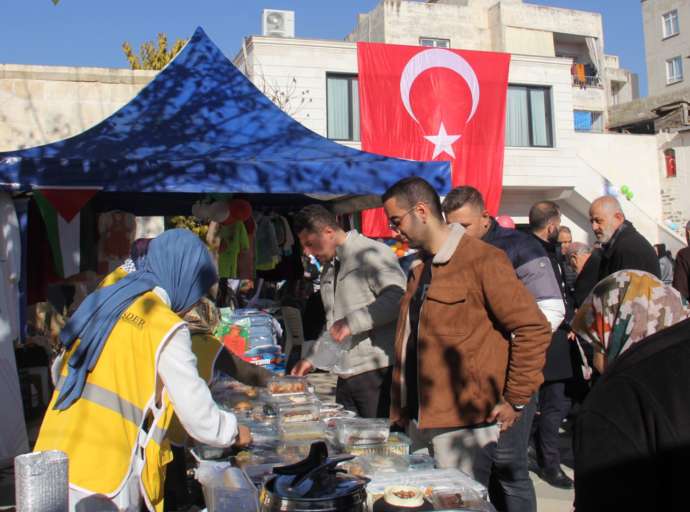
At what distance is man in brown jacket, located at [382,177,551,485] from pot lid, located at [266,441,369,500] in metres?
0.97

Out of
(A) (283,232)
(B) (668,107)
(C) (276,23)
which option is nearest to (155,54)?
(C) (276,23)

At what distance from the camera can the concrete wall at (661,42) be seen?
140 ft

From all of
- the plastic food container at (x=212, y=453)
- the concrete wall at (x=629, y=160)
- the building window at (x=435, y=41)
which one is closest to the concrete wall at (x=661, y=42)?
the building window at (x=435, y=41)

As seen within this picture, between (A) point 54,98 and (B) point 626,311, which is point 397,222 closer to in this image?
(B) point 626,311

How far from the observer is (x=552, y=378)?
506 cm

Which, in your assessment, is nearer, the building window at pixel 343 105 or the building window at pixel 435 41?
the building window at pixel 343 105

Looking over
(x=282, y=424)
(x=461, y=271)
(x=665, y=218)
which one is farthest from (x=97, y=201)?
(x=665, y=218)

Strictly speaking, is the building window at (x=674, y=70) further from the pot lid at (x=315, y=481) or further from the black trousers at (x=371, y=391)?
the pot lid at (x=315, y=481)

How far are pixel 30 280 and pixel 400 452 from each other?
184 inches

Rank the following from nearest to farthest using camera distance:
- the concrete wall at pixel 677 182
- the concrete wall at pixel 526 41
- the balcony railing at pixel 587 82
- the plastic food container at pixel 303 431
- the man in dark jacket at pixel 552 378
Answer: the plastic food container at pixel 303 431 → the man in dark jacket at pixel 552 378 → the concrete wall at pixel 677 182 → the concrete wall at pixel 526 41 → the balcony railing at pixel 587 82

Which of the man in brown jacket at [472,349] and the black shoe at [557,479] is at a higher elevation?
the man in brown jacket at [472,349]

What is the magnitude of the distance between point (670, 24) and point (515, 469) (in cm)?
4828

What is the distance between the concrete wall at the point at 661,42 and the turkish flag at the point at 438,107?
29.2 metres

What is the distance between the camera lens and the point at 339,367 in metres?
4.09
